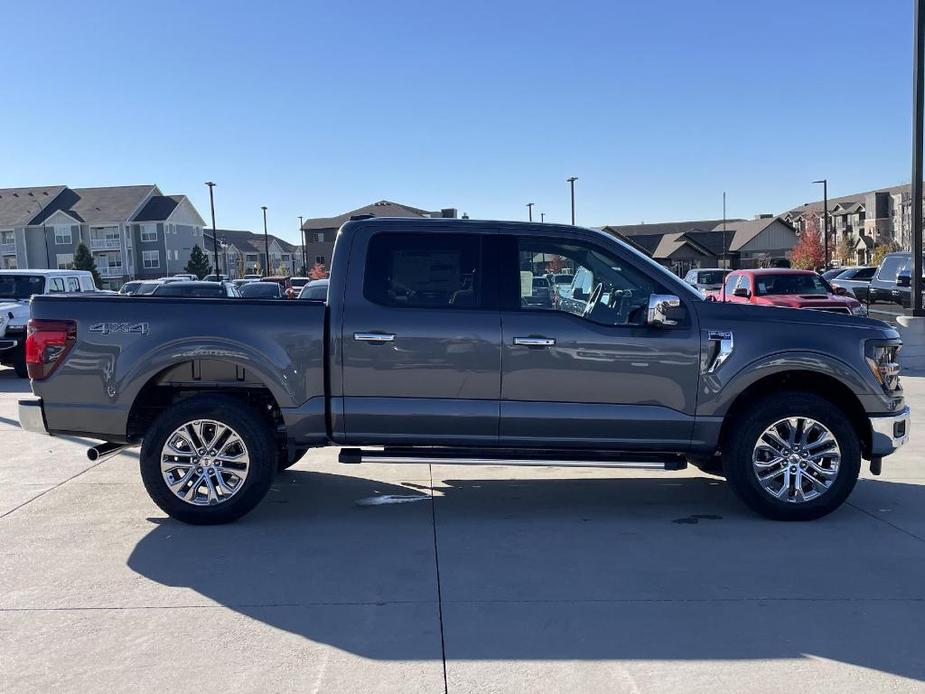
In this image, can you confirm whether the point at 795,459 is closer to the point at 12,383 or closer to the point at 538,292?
the point at 538,292

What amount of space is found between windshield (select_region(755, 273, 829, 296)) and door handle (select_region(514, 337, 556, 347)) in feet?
43.7

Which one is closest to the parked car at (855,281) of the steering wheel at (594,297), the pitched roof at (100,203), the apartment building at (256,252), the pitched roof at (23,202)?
the steering wheel at (594,297)

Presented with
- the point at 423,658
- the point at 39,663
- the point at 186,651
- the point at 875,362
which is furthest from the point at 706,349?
the point at 39,663

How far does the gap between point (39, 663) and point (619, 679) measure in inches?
102

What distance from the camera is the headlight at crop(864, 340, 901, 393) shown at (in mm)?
5648

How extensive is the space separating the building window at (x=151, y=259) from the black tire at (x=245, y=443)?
70427 mm

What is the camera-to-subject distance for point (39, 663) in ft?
12.1

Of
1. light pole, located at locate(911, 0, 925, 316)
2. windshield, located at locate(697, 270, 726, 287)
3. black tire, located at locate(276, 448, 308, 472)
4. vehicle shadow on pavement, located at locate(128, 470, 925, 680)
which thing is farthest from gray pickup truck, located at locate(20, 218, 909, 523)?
windshield, located at locate(697, 270, 726, 287)

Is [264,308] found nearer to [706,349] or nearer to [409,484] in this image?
[409,484]

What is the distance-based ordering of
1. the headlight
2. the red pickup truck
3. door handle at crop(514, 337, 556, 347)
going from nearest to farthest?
door handle at crop(514, 337, 556, 347) → the headlight → the red pickup truck

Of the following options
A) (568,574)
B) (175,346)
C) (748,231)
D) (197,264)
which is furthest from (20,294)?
(748,231)

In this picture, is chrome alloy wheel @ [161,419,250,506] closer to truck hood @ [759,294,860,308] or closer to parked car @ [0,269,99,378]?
parked car @ [0,269,99,378]

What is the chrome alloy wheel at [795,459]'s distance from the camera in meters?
5.66

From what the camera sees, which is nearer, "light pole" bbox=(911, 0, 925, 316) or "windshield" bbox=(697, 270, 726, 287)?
"light pole" bbox=(911, 0, 925, 316)
